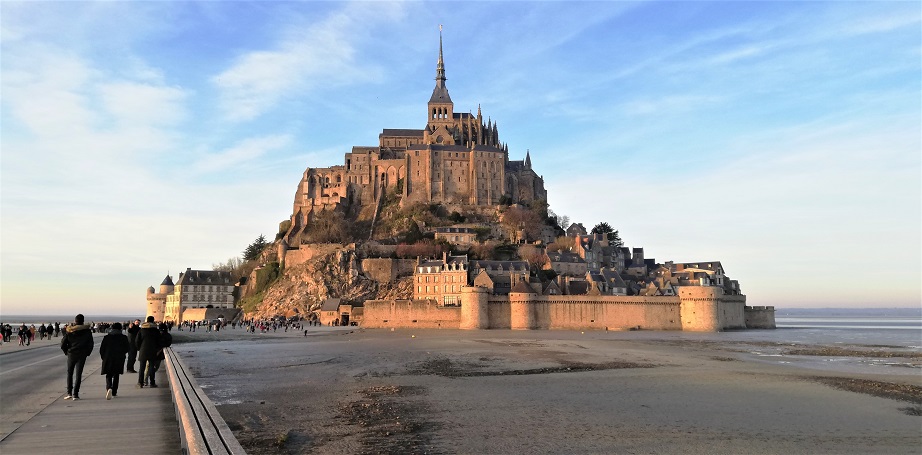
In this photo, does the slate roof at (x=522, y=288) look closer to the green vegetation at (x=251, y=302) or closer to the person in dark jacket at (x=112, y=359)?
the green vegetation at (x=251, y=302)

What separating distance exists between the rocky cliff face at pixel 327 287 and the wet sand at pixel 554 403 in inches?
1313

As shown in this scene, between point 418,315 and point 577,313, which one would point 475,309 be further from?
point 577,313

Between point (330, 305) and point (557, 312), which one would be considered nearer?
point (557, 312)

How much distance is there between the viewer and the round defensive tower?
54031 millimetres

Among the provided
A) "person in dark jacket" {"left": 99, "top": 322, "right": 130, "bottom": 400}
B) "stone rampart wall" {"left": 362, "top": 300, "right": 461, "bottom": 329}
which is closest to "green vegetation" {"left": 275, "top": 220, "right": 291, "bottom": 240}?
"stone rampart wall" {"left": 362, "top": 300, "right": 461, "bottom": 329}

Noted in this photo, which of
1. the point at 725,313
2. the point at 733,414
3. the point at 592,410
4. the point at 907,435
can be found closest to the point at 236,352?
the point at 592,410

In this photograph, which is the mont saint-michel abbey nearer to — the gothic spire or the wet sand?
the gothic spire

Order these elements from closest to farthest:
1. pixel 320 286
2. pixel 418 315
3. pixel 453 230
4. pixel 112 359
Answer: pixel 112 359 < pixel 418 315 < pixel 320 286 < pixel 453 230

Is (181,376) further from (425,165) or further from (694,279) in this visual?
(425,165)

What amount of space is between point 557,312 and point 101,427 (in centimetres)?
4934

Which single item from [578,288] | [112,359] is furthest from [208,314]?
[112,359]

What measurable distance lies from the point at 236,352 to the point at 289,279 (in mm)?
→ 37413

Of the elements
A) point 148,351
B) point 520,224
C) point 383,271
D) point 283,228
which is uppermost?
point 283,228

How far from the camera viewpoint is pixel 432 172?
79.9 metres
